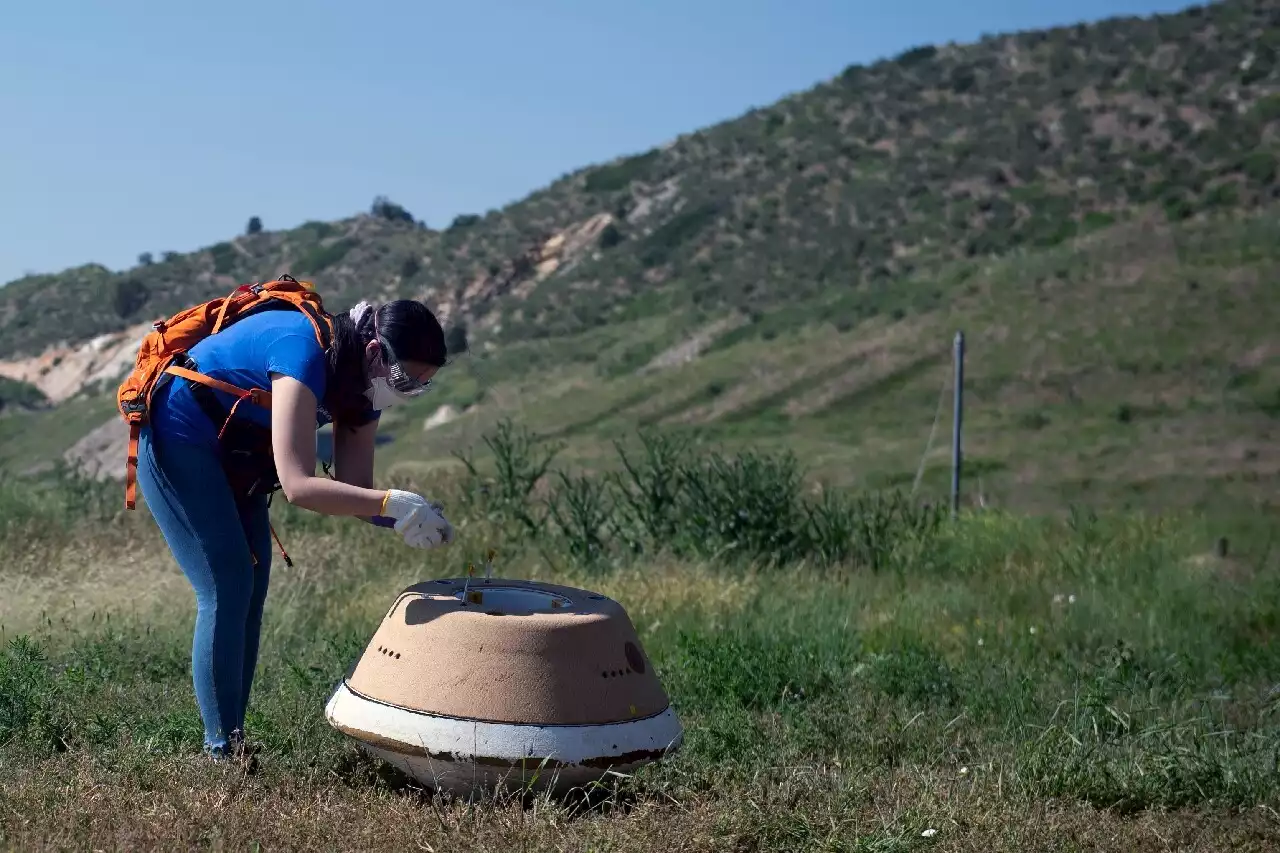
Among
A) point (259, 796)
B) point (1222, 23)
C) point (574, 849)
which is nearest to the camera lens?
point (574, 849)

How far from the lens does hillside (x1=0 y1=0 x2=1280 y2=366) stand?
36.6m

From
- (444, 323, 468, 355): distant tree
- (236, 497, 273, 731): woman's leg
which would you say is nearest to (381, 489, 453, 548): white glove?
(444, 323, 468, 355): distant tree

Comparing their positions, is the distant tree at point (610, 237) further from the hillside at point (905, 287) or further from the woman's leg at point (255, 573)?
the woman's leg at point (255, 573)

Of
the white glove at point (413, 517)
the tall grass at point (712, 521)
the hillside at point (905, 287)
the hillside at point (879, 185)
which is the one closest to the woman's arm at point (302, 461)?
the white glove at point (413, 517)

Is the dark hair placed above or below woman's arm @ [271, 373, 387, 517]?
above

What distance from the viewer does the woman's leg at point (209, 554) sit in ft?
13.6

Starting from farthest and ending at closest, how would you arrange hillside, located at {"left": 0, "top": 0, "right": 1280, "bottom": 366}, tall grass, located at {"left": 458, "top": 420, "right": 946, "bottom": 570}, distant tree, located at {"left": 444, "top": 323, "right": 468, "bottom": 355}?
1. hillside, located at {"left": 0, "top": 0, "right": 1280, "bottom": 366}
2. tall grass, located at {"left": 458, "top": 420, "right": 946, "bottom": 570}
3. distant tree, located at {"left": 444, "top": 323, "right": 468, "bottom": 355}

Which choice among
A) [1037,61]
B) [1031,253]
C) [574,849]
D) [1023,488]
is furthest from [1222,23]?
[574,849]

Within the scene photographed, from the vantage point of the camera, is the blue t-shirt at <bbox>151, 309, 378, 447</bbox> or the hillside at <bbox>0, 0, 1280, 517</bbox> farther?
the hillside at <bbox>0, 0, 1280, 517</bbox>

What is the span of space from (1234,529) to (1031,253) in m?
23.1

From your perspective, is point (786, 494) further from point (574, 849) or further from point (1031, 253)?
point (1031, 253)

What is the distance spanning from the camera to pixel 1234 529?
10.5m

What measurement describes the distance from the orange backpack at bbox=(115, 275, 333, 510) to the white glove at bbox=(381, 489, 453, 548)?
52 cm

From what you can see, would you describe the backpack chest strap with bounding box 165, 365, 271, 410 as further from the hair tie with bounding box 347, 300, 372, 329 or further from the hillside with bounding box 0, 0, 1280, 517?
the hillside with bounding box 0, 0, 1280, 517
